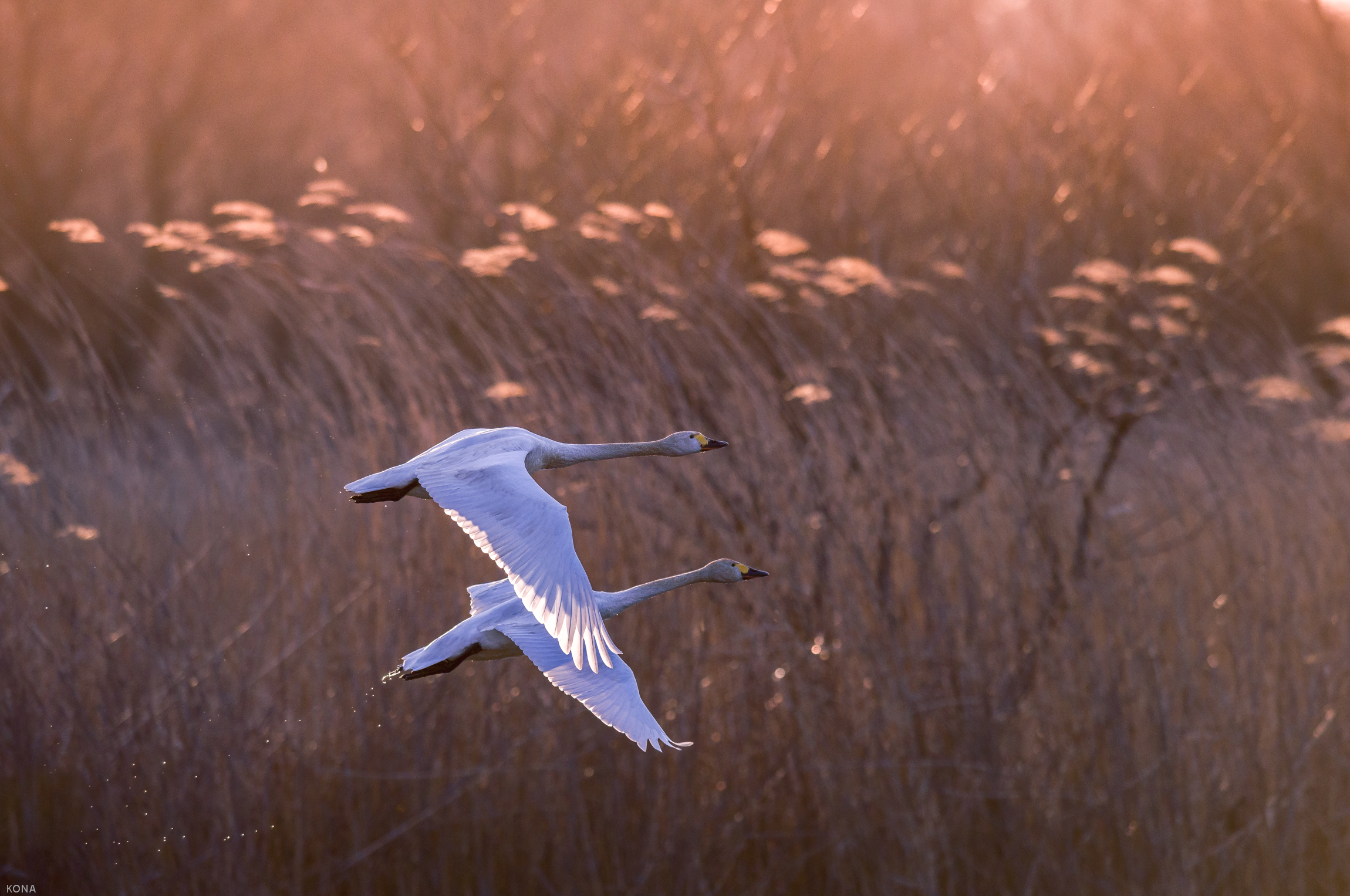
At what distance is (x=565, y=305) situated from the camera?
4.75m

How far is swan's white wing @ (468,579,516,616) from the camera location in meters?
1.97

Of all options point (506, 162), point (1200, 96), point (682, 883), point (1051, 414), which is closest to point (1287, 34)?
point (1200, 96)

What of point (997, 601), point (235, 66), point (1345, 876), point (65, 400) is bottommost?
point (1345, 876)

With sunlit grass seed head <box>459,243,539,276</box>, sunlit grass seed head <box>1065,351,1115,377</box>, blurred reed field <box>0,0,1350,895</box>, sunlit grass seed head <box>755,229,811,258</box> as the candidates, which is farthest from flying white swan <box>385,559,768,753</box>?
sunlit grass seed head <box>1065,351,1115,377</box>

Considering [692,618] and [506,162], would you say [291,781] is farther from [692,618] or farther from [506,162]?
[506,162]

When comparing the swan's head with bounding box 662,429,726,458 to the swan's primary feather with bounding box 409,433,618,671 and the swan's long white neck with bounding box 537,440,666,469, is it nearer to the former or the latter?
the swan's long white neck with bounding box 537,440,666,469

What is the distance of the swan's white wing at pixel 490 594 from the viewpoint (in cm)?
197

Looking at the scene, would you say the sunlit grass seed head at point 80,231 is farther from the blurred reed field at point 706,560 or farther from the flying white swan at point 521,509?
the flying white swan at point 521,509

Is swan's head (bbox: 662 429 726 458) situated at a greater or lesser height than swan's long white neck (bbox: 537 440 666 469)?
greater

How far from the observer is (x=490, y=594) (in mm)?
2018

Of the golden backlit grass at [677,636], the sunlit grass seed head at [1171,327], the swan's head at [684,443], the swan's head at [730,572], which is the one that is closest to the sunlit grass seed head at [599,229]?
the golden backlit grass at [677,636]

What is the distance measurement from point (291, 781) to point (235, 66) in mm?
11363

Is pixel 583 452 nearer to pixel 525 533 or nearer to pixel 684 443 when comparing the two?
pixel 525 533

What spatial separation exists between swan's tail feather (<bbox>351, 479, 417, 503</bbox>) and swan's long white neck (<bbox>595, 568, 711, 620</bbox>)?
29 centimetres
